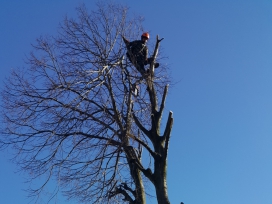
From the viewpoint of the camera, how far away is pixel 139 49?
8.85m

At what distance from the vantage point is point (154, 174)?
7617mm

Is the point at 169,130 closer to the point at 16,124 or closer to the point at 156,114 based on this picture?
the point at 156,114

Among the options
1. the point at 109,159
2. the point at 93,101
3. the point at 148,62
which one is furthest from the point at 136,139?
the point at 148,62

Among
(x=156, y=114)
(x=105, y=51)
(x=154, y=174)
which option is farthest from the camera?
(x=105, y=51)

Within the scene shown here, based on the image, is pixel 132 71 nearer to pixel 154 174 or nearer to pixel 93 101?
pixel 93 101

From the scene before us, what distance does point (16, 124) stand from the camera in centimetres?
847

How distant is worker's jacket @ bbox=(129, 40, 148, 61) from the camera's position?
8781 millimetres

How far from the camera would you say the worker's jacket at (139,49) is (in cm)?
878

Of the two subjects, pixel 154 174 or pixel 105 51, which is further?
pixel 105 51

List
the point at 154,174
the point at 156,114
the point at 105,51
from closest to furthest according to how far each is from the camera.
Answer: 1. the point at 154,174
2. the point at 156,114
3. the point at 105,51

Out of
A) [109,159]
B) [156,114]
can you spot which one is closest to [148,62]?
[156,114]

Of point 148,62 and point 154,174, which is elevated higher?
point 148,62


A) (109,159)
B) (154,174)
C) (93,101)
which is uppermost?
(93,101)

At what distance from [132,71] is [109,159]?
177 centimetres
